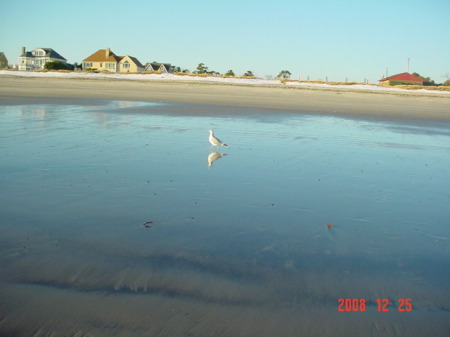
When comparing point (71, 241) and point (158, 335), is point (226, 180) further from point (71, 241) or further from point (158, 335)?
point (158, 335)

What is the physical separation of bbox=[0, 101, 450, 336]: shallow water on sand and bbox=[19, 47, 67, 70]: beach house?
75.4m

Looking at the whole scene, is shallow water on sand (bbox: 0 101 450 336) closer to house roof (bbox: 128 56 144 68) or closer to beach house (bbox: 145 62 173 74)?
beach house (bbox: 145 62 173 74)

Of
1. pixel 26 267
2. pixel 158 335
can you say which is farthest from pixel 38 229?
pixel 158 335

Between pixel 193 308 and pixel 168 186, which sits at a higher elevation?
pixel 168 186

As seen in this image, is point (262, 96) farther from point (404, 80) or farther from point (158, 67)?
point (158, 67)

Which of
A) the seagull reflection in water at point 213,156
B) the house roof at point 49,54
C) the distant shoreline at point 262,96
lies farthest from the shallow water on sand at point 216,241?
the house roof at point 49,54

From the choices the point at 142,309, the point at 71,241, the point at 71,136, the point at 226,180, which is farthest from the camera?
the point at 71,136

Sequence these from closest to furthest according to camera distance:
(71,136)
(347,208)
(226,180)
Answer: (347,208) < (226,180) < (71,136)

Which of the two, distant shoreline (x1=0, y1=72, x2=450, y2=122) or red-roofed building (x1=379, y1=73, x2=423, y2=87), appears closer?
distant shoreline (x1=0, y1=72, x2=450, y2=122)

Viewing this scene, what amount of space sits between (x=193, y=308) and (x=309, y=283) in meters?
0.92

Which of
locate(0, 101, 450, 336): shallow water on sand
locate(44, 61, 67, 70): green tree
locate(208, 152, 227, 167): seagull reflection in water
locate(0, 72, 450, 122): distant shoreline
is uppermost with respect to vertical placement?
locate(44, 61, 67, 70): green tree

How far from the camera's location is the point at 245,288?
2.96 meters

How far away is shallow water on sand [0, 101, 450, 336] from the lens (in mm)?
2627

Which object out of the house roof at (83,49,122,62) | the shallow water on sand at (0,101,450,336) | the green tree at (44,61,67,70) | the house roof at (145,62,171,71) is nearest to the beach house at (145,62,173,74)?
the house roof at (145,62,171,71)
